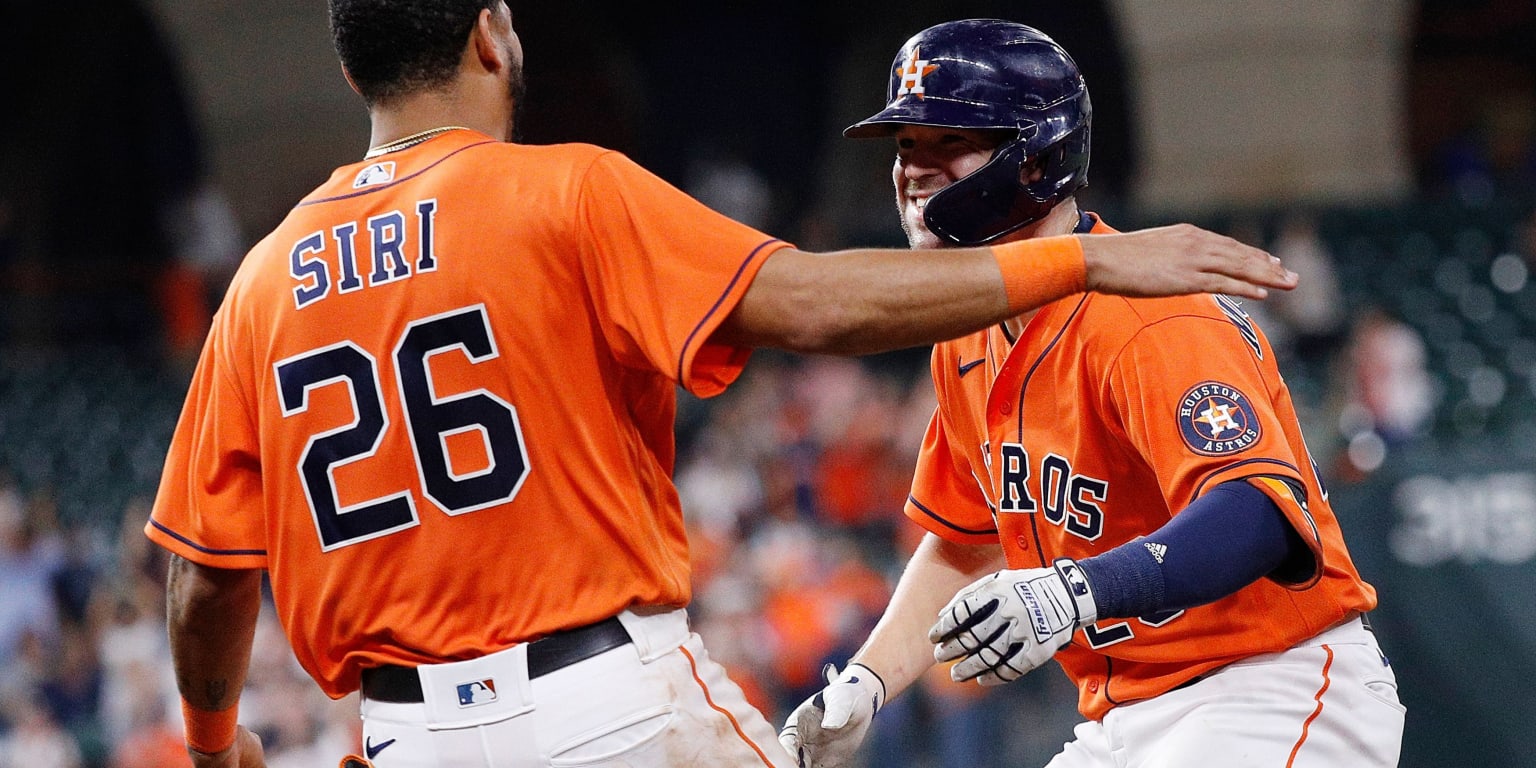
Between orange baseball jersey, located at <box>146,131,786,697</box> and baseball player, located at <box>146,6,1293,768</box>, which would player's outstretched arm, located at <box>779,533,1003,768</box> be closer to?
baseball player, located at <box>146,6,1293,768</box>

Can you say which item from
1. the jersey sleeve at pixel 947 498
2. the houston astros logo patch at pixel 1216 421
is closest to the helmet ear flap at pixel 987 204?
the jersey sleeve at pixel 947 498

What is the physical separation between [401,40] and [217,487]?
0.83 metres

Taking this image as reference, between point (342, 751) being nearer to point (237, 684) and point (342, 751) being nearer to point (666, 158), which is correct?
point (237, 684)

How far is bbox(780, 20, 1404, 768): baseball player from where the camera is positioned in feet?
8.59

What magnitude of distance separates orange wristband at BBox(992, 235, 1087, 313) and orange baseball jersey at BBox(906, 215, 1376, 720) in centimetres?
46

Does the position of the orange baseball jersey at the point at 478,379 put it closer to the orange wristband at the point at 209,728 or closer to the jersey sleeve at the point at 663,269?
the jersey sleeve at the point at 663,269

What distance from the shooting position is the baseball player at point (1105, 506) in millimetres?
2617

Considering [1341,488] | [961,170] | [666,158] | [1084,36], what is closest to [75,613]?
[1341,488]

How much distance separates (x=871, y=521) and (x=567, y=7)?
1165 cm

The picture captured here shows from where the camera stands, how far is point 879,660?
3.43 m

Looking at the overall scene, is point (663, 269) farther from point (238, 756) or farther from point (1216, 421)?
point (238, 756)

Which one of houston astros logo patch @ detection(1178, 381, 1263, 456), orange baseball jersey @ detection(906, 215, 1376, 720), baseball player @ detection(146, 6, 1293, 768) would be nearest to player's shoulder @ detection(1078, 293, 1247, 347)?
orange baseball jersey @ detection(906, 215, 1376, 720)

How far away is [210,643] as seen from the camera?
2908 mm

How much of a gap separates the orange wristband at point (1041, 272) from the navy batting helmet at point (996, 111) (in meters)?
0.79
